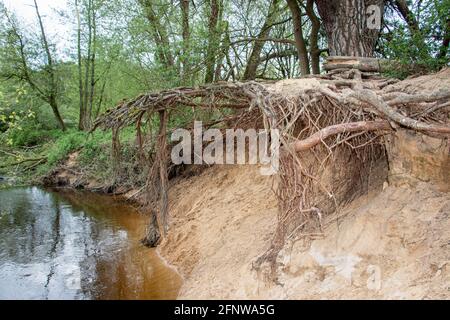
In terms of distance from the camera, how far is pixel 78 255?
23.8 ft

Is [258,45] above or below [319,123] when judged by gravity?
above

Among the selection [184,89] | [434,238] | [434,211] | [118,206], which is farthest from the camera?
[118,206]

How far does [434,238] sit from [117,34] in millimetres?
11351

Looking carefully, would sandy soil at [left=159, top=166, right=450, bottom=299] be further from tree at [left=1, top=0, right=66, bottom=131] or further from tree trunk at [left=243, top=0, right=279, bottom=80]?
tree at [left=1, top=0, right=66, bottom=131]

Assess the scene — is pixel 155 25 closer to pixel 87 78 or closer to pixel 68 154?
pixel 68 154

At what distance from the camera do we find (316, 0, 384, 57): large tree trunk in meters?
7.37

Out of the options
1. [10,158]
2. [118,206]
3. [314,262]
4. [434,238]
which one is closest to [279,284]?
[314,262]

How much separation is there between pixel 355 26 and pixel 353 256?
16.4 feet

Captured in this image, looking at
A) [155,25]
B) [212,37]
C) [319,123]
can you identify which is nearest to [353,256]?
[319,123]

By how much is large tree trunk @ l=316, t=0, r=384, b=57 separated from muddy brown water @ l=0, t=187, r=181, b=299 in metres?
5.28

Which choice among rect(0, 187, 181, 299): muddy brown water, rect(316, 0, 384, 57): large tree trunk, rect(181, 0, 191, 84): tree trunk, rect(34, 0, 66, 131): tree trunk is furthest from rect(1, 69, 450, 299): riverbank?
rect(34, 0, 66, 131): tree trunk

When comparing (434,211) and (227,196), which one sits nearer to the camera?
(434,211)

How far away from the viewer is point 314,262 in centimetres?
435

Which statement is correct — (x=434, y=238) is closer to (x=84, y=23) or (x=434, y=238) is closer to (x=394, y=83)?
(x=394, y=83)
